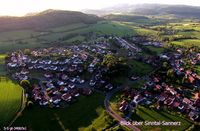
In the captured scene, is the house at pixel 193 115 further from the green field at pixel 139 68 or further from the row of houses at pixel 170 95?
the green field at pixel 139 68

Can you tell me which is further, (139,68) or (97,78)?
(139,68)

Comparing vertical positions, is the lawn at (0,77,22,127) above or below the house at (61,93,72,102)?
below

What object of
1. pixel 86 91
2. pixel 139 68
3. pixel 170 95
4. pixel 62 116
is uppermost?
pixel 139 68

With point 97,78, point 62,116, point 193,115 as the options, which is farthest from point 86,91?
point 193,115

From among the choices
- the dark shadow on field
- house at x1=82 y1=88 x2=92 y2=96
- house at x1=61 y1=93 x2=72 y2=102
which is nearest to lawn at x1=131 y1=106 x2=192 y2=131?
the dark shadow on field

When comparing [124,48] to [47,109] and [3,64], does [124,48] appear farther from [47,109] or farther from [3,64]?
[47,109]

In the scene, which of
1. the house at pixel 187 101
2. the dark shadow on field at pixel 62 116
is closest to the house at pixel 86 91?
the dark shadow on field at pixel 62 116

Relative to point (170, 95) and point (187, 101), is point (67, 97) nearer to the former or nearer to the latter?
point (170, 95)

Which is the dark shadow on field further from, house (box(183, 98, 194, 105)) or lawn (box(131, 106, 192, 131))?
house (box(183, 98, 194, 105))

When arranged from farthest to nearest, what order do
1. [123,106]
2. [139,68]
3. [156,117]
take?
[139,68] < [123,106] < [156,117]
